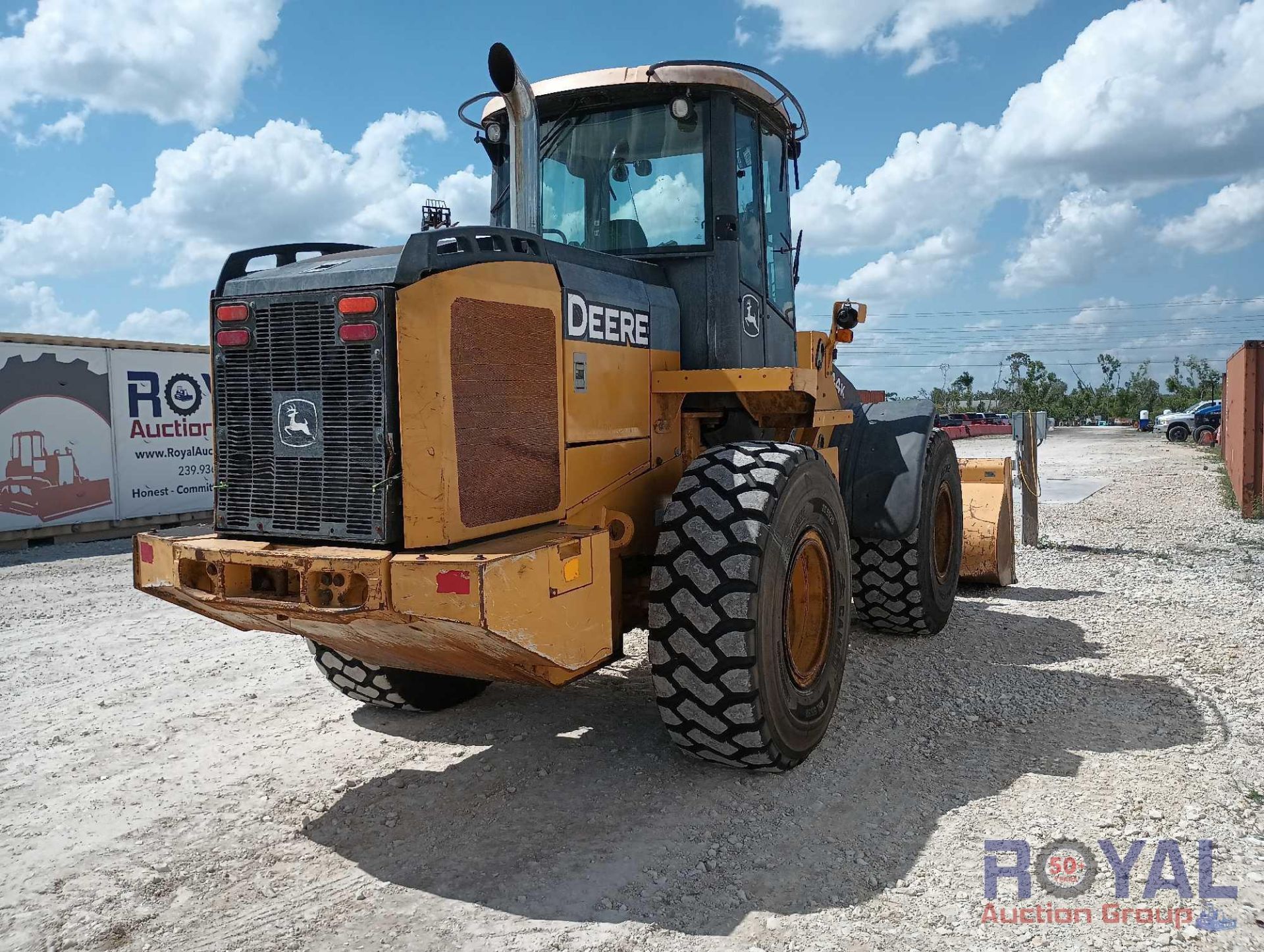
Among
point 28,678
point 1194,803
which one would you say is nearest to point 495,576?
point 1194,803

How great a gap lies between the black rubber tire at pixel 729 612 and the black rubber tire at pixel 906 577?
2297mm

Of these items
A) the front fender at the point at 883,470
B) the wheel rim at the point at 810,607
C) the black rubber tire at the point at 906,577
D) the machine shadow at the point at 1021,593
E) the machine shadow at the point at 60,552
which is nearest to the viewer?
the wheel rim at the point at 810,607

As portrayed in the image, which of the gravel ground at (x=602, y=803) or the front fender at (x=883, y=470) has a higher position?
the front fender at (x=883, y=470)

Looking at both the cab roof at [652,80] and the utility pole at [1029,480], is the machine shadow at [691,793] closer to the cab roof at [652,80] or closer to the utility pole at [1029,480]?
the cab roof at [652,80]

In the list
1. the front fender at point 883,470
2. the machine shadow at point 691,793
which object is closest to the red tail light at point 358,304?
the machine shadow at point 691,793

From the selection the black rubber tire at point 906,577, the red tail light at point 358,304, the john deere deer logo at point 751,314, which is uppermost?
the john deere deer logo at point 751,314

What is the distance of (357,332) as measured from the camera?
3570mm

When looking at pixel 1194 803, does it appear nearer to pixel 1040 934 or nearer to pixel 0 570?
pixel 1040 934

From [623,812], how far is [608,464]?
1521mm

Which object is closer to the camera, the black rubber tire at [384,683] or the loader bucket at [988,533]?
the black rubber tire at [384,683]

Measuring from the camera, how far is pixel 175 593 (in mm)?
3934

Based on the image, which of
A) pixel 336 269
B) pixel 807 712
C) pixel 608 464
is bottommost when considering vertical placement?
pixel 807 712

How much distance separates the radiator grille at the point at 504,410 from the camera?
3652 millimetres

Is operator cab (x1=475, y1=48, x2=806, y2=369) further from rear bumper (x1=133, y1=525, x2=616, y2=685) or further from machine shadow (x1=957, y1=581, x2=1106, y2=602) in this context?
machine shadow (x1=957, y1=581, x2=1106, y2=602)
